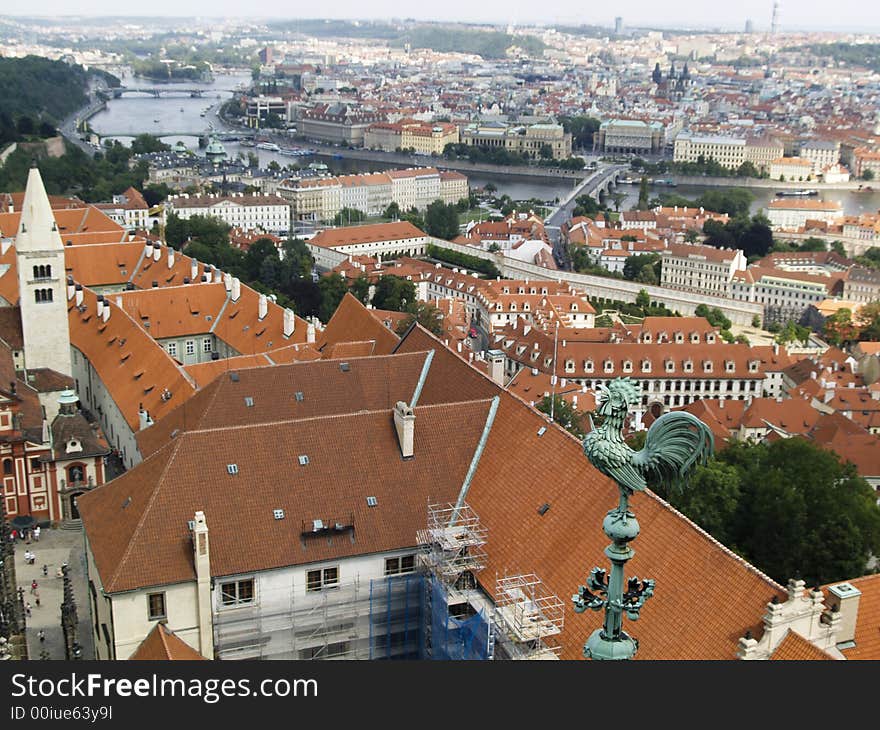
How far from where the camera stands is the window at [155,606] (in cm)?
2289

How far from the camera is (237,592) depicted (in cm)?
2377

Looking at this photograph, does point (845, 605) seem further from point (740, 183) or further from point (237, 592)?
point (740, 183)

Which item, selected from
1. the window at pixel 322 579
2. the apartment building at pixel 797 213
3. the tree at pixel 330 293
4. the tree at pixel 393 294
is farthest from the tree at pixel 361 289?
the apartment building at pixel 797 213

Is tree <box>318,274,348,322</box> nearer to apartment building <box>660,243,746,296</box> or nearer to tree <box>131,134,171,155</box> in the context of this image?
apartment building <box>660,243,746,296</box>

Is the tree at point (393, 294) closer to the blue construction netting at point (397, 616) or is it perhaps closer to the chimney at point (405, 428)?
the chimney at point (405, 428)

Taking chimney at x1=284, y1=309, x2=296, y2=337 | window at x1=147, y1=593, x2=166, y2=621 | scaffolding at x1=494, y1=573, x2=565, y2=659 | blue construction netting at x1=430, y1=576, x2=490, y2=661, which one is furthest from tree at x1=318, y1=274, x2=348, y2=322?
scaffolding at x1=494, y1=573, x2=565, y2=659

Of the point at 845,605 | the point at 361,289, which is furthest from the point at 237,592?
the point at 361,289

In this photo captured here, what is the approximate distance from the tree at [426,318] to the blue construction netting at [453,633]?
1328 inches

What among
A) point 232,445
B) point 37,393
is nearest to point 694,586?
point 232,445

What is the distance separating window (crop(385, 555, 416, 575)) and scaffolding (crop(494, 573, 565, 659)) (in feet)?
11.2

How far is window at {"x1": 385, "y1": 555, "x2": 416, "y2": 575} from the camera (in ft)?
82.2

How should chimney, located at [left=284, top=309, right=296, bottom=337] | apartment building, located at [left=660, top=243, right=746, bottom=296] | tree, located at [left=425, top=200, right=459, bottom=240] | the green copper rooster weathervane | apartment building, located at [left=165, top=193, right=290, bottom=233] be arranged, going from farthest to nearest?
tree, located at [left=425, top=200, right=459, bottom=240]
apartment building, located at [left=165, top=193, right=290, bottom=233]
apartment building, located at [left=660, top=243, right=746, bottom=296]
chimney, located at [left=284, top=309, right=296, bottom=337]
the green copper rooster weathervane
